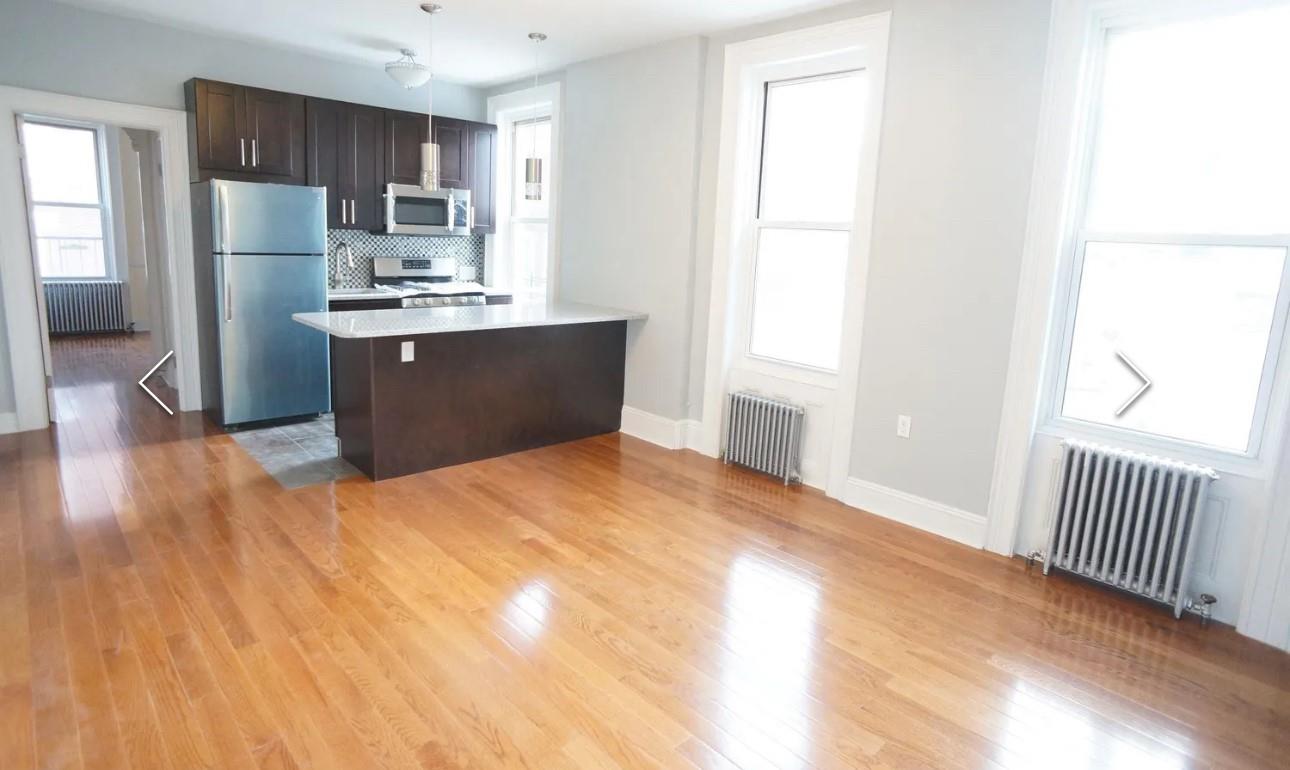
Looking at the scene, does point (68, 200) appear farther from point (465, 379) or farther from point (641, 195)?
point (641, 195)

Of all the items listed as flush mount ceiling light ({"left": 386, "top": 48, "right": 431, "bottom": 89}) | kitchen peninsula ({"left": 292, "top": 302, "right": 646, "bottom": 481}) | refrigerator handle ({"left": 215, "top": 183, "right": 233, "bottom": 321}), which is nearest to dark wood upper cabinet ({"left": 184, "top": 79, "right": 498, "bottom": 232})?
refrigerator handle ({"left": 215, "top": 183, "right": 233, "bottom": 321})

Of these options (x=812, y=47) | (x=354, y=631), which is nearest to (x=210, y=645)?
(x=354, y=631)

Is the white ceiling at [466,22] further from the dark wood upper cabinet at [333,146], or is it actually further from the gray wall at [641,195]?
the dark wood upper cabinet at [333,146]

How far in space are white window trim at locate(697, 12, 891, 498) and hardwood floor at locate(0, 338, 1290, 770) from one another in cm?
76

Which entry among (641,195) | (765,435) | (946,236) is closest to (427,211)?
(641,195)

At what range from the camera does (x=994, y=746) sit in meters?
2.01

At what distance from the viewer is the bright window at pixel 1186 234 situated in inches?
105

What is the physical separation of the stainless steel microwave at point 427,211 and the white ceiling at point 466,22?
1.03 metres

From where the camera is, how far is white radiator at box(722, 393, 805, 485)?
418cm

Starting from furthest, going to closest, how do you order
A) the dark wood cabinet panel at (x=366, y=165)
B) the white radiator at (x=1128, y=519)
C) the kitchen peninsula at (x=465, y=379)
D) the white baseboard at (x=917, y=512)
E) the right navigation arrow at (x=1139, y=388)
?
the dark wood cabinet panel at (x=366, y=165) → the kitchen peninsula at (x=465, y=379) → the white baseboard at (x=917, y=512) → the right navigation arrow at (x=1139, y=388) → the white radiator at (x=1128, y=519)

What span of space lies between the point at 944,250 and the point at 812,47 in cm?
141

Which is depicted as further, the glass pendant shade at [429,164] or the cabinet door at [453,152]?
the cabinet door at [453,152]

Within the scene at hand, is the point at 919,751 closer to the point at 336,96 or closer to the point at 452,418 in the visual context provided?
the point at 452,418

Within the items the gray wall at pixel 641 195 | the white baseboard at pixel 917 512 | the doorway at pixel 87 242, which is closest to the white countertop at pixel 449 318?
the gray wall at pixel 641 195
